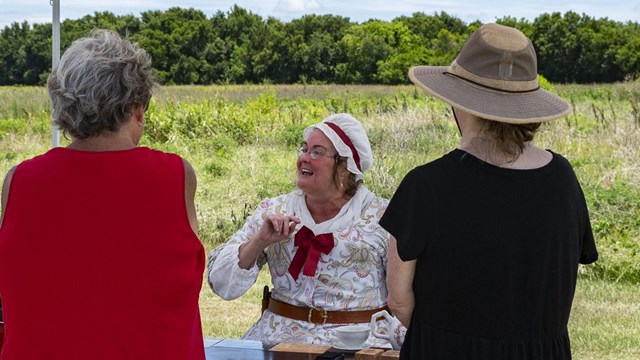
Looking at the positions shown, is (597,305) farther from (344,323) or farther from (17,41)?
(17,41)

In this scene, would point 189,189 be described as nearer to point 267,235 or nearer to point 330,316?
point 267,235

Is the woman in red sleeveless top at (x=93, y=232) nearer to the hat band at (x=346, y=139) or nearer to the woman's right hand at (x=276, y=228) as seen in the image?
the woman's right hand at (x=276, y=228)

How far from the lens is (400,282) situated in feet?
5.74

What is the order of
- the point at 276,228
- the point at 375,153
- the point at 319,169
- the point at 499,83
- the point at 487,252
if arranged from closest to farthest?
1. the point at 487,252
2. the point at 499,83
3. the point at 276,228
4. the point at 319,169
5. the point at 375,153

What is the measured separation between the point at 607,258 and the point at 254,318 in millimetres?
2376

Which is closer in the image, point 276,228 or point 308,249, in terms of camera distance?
point 276,228

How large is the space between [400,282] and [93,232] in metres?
0.58

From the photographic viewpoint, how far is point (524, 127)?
1.76 metres

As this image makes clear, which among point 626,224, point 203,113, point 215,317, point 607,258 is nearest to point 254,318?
point 215,317

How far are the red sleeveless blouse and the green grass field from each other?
1517 millimetres

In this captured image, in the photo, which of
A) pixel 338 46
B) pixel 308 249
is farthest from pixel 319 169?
pixel 338 46

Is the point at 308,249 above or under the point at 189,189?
under

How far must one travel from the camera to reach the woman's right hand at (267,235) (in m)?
2.67

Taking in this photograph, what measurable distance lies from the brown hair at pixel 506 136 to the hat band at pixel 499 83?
85 mm
